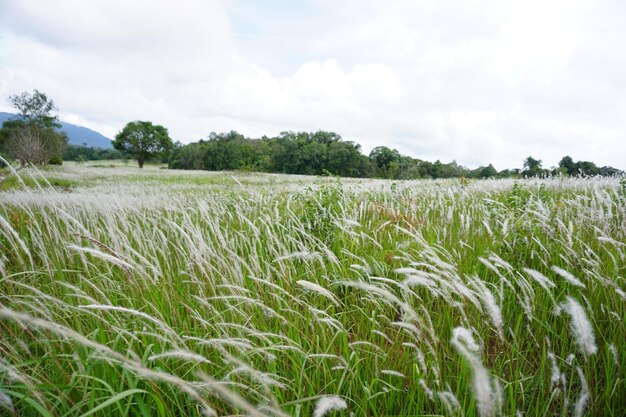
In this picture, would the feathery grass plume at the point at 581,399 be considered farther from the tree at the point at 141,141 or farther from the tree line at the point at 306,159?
the tree at the point at 141,141

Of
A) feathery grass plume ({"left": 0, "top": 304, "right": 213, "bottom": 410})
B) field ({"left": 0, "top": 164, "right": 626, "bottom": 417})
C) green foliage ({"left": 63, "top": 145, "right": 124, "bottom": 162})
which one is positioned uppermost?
green foliage ({"left": 63, "top": 145, "right": 124, "bottom": 162})

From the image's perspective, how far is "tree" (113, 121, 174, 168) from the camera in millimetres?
73688

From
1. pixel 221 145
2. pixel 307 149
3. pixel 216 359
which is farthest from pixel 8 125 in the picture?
pixel 216 359

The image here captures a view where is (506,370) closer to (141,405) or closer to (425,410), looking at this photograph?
(425,410)

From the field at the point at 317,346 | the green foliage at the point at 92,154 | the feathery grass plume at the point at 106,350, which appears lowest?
the field at the point at 317,346

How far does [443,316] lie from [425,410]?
2.74ft

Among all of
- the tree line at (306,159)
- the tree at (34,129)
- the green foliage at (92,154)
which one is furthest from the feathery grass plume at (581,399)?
the green foliage at (92,154)

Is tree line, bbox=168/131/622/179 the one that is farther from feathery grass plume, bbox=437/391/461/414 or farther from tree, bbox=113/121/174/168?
feathery grass plume, bbox=437/391/461/414

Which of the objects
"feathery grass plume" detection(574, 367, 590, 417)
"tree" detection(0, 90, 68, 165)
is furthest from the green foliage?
"feathery grass plume" detection(574, 367, 590, 417)

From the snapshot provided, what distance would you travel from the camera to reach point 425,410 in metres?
1.58

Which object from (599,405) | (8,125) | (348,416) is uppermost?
(8,125)

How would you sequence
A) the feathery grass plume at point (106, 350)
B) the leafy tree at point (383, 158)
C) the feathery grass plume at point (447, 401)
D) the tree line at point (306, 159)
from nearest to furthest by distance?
the feathery grass plume at point (106, 350), the feathery grass plume at point (447, 401), the tree line at point (306, 159), the leafy tree at point (383, 158)

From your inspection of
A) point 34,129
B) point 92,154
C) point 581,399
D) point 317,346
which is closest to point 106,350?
point 317,346

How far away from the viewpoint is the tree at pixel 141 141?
73.7 metres
